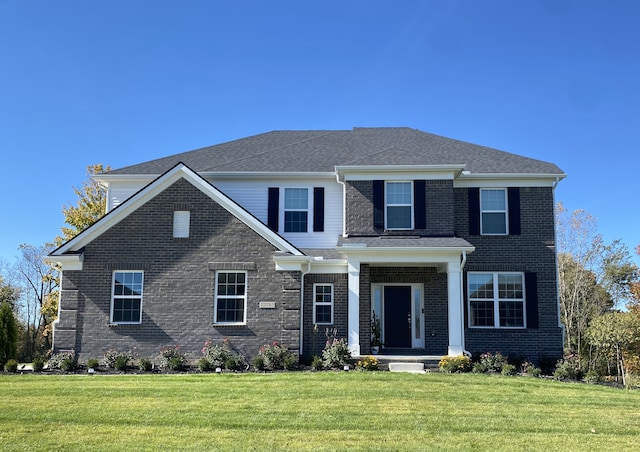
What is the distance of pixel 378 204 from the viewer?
18.7m

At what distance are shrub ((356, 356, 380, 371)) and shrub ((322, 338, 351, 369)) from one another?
17.0 inches

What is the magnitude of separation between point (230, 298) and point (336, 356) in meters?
3.67

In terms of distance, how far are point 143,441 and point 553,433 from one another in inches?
255

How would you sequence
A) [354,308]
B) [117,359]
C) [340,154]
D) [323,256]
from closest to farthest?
[117,359] → [354,308] → [323,256] → [340,154]

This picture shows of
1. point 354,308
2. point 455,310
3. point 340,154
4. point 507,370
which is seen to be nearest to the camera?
point 507,370

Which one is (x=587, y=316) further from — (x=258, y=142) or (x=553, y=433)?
(x=553, y=433)

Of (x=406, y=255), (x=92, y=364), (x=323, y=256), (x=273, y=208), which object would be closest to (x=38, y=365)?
(x=92, y=364)

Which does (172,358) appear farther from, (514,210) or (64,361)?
(514,210)

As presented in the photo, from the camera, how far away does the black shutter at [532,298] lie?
18594mm

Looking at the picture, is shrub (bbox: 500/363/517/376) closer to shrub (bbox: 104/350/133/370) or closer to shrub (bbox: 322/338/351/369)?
shrub (bbox: 322/338/351/369)

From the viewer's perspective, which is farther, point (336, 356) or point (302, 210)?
point (302, 210)

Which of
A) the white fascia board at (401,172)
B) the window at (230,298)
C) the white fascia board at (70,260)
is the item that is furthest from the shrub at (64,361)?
the white fascia board at (401,172)

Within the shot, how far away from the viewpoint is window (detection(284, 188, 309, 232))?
19781 mm

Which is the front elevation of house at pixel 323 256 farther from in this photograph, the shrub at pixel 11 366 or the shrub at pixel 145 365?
the shrub at pixel 11 366
